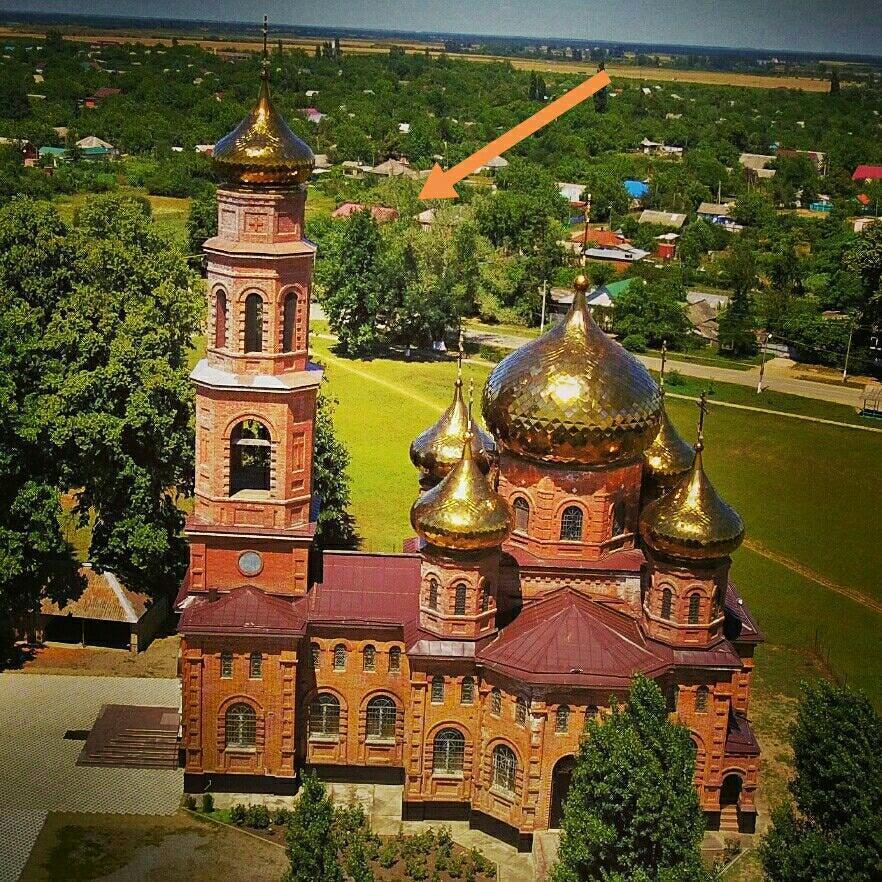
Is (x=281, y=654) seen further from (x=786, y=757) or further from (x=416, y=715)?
(x=786, y=757)

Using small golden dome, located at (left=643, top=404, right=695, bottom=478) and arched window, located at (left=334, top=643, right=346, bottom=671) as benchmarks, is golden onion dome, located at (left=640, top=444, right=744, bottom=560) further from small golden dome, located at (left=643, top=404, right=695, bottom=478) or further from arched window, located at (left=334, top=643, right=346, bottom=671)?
arched window, located at (left=334, top=643, right=346, bottom=671)

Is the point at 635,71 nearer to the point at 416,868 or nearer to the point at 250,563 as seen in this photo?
the point at 250,563

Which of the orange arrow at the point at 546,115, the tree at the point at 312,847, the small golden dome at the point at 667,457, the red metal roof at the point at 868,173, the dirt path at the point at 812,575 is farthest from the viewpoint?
the red metal roof at the point at 868,173

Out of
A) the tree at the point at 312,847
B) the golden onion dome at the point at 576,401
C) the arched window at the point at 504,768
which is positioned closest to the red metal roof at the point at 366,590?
the arched window at the point at 504,768

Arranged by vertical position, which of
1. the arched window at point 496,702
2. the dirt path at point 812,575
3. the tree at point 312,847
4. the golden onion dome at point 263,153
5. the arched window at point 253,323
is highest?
the golden onion dome at point 263,153

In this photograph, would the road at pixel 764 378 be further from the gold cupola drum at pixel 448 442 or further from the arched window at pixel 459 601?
the arched window at pixel 459 601

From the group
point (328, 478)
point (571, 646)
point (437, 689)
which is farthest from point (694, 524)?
point (328, 478)

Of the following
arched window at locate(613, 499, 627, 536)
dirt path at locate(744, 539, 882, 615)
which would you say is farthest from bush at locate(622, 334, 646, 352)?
arched window at locate(613, 499, 627, 536)
